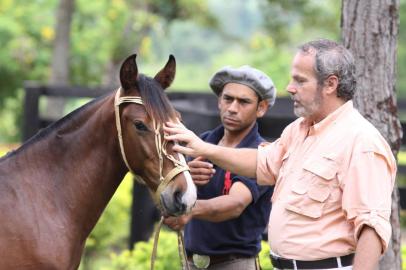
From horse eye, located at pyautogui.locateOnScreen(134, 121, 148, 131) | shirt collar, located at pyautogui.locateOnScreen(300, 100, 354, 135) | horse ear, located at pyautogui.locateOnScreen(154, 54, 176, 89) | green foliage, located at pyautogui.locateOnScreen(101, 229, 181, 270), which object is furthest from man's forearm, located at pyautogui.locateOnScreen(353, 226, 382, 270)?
green foliage, located at pyautogui.locateOnScreen(101, 229, 181, 270)

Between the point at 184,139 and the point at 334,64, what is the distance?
766 millimetres

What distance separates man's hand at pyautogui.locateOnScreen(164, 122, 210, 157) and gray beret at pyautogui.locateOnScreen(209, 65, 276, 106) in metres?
0.65

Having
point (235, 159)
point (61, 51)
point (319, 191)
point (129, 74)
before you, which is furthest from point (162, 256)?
point (61, 51)

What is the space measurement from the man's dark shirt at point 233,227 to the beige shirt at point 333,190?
0.70 m

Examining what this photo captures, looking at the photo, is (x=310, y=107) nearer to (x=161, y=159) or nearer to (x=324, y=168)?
(x=324, y=168)

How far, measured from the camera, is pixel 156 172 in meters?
3.70

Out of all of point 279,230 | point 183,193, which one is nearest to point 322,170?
point 279,230

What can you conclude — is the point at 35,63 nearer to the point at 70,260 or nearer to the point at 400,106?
the point at 400,106

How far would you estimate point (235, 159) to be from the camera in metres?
3.84

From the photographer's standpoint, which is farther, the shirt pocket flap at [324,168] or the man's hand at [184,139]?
the man's hand at [184,139]

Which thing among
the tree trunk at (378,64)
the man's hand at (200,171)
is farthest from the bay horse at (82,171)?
the tree trunk at (378,64)

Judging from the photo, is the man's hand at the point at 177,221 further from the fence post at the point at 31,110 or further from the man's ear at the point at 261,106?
the fence post at the point at 31,110

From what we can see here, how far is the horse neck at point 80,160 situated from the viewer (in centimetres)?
384

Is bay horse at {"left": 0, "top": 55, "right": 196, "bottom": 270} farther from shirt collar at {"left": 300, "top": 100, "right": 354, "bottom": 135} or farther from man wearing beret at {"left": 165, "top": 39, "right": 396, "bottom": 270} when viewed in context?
shirt collar at {"left": 300, "top": 100, "right": 354, "bottom": 135}
